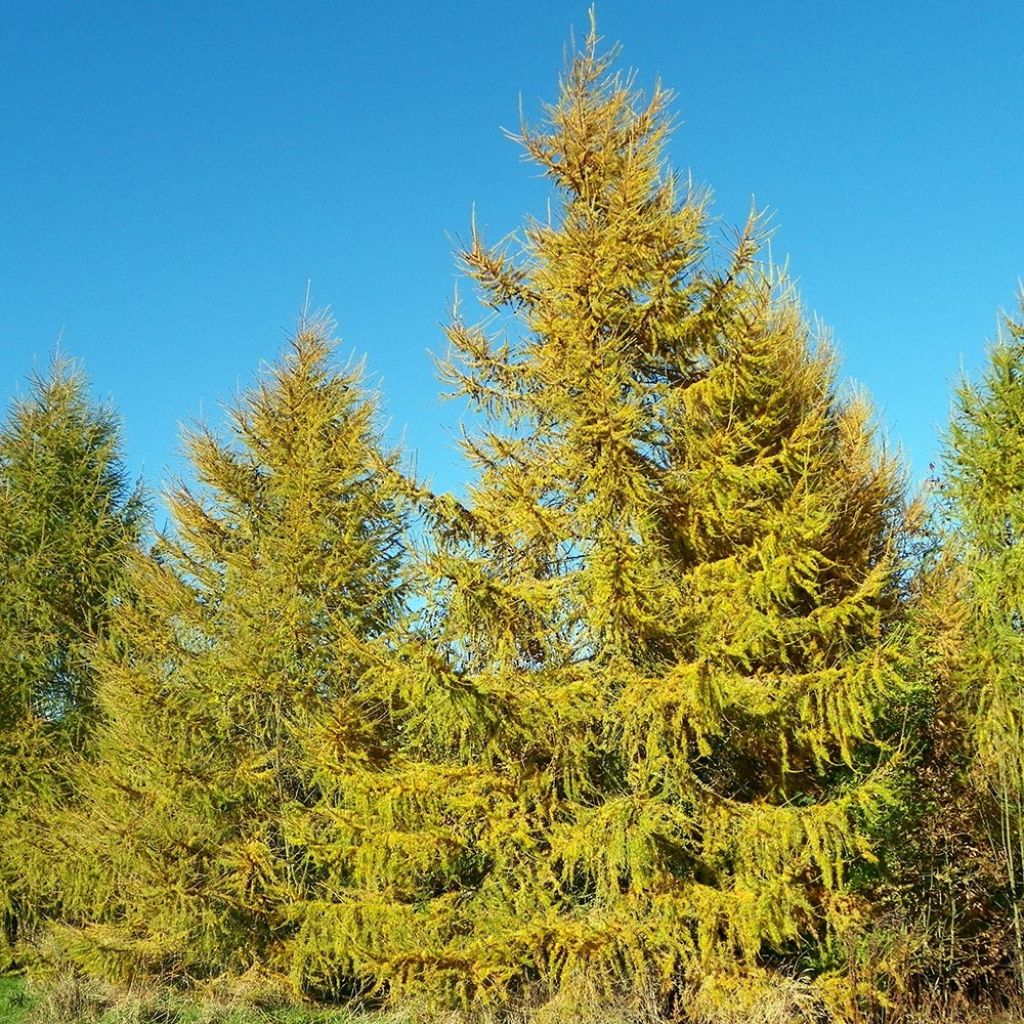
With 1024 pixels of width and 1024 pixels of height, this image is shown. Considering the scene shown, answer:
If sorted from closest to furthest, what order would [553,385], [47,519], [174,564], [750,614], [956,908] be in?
[750,614]
[553,385]
[956,908]
[174,564]
[47,519]

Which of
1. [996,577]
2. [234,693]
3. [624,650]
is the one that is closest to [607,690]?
[624,650]

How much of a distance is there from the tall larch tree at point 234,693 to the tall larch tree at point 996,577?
597 cm

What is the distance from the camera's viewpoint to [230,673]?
11.2m

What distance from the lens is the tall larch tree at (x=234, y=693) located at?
10.8 meters

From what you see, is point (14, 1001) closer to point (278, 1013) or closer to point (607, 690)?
point (278, 1013)

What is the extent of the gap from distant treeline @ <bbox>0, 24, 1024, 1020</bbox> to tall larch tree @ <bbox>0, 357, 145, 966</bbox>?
1.80 meters

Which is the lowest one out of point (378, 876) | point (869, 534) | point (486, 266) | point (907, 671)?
point (378, 876)

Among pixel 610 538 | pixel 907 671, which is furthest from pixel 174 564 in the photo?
pixel 907 671

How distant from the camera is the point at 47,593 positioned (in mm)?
14273

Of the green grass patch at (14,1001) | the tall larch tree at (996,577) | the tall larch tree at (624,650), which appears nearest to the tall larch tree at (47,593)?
the green grass patch at (14,1001)

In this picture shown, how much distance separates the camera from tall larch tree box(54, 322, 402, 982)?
1083 cm

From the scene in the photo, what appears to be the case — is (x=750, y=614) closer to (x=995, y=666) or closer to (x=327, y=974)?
(x=995, y=666)

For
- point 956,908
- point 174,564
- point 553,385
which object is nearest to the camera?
point 553,385

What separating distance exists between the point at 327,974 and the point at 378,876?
110 cm
